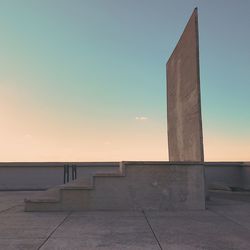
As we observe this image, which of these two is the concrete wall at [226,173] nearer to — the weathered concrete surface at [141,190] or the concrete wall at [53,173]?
the concrete wall at [53,173]

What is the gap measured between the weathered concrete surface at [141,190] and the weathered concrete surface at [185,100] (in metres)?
1.13

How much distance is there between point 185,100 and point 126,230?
774 cm

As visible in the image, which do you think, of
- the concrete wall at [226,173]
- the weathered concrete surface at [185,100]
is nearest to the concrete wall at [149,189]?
the weathered concrete surface at [185,100]

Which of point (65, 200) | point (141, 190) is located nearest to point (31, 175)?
point (65, 200)

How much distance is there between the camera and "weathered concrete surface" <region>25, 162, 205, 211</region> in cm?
1016

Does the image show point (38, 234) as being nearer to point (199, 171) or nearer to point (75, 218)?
point (75, 218)

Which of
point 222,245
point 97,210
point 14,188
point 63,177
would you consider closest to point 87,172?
point 63,177

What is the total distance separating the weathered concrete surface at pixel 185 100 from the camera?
38.4ft

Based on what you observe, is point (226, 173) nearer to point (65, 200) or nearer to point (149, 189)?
point (149, 189)

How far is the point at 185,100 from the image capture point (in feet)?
44.5

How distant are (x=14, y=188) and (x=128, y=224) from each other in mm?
12450

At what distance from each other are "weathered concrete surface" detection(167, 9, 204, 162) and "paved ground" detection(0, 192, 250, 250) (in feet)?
10.0

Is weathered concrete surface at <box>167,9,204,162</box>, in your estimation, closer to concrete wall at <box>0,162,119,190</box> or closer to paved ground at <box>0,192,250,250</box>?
paved ground at <box>0,192,250,250</box>

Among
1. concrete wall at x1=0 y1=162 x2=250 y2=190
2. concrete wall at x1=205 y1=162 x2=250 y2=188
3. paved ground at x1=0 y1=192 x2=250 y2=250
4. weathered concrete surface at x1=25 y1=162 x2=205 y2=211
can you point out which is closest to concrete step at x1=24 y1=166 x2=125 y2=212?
weathered concrete surface at x1=25 y1=162 x2=205 y2=211
